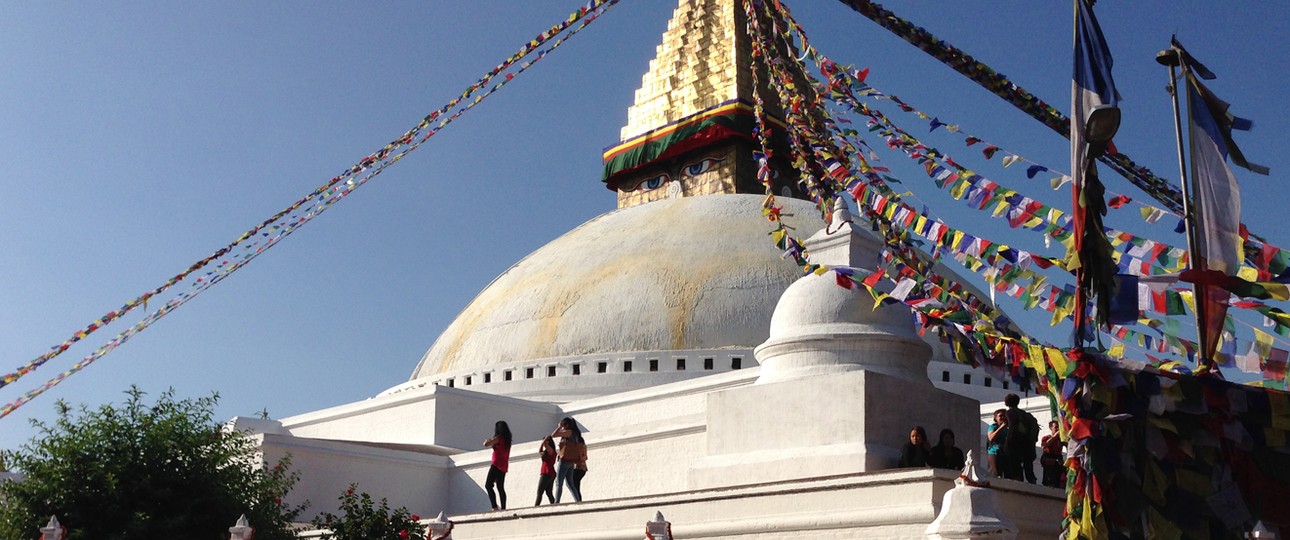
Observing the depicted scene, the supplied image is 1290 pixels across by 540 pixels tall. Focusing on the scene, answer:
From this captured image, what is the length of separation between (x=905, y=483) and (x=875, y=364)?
99.2 inches

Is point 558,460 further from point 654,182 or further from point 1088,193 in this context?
point 654,182

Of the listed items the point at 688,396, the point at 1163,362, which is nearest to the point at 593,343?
the point at 688,396

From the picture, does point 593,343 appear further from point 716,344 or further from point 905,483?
point 905,483

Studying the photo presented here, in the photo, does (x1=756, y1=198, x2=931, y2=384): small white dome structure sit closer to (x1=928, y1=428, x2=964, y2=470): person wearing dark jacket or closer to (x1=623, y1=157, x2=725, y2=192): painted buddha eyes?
(x1=928, y1=428, x2=964, y2=470): person wearing dark jacket

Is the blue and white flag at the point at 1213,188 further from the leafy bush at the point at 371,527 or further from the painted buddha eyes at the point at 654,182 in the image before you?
the painted buddha eyes at the point at 654,182

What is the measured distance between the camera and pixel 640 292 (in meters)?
19.8

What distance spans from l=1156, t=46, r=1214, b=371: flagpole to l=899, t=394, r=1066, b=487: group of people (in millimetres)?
1682

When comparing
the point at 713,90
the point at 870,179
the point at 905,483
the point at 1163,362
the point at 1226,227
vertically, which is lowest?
the point at 905,483

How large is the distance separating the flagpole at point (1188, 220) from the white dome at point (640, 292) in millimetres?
10554

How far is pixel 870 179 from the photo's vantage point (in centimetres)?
1078

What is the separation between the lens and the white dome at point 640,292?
1919cm

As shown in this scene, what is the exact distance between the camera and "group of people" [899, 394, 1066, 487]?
9375 mm

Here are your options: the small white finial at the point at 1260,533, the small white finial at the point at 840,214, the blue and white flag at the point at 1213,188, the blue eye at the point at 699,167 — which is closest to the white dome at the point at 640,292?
the blue eye at the point at 699,167

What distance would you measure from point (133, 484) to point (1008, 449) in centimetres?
658
